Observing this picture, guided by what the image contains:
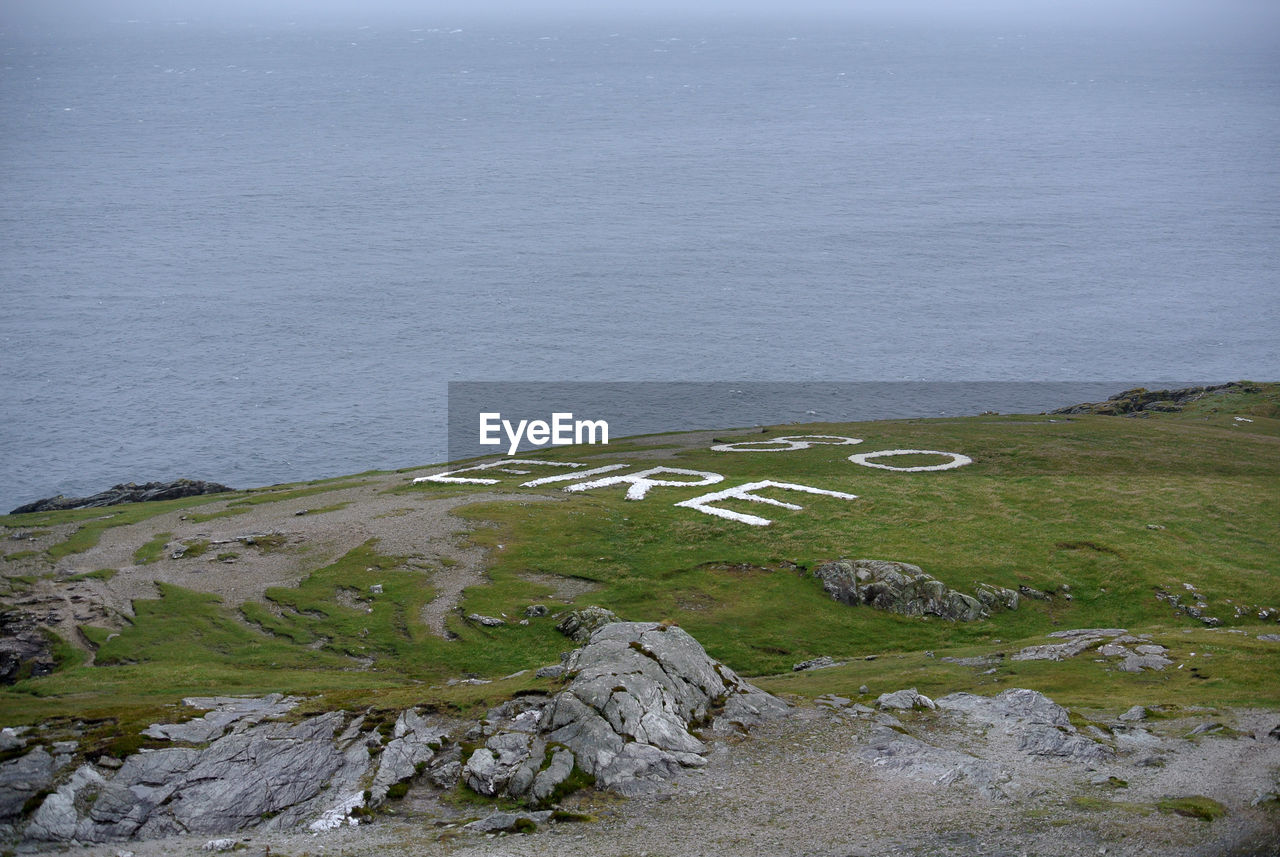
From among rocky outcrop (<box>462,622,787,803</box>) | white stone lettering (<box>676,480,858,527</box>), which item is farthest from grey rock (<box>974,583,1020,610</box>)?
rocky outcrop (<box>462,622,787,803</box>)

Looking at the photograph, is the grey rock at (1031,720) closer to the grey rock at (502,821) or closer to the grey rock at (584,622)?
the grey rock at (502,821)

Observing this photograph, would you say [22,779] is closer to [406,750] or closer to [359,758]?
[359,758]

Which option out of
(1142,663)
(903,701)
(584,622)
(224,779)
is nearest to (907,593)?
(1142,663)

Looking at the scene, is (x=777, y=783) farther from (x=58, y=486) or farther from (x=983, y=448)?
(x=58, y=486)

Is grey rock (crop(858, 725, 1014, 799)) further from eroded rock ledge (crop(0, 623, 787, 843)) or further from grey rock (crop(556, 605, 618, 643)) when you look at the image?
grey rock (crop(556, 605, 618, 643))

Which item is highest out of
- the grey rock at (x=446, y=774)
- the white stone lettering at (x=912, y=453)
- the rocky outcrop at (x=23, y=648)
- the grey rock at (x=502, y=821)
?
the white stone lettering at (x=912, y=453)

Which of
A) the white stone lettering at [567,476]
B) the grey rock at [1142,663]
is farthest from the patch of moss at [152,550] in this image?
the grey rock at [1142,663]

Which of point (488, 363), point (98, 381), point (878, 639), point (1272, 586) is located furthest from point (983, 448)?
point (98, 381)
